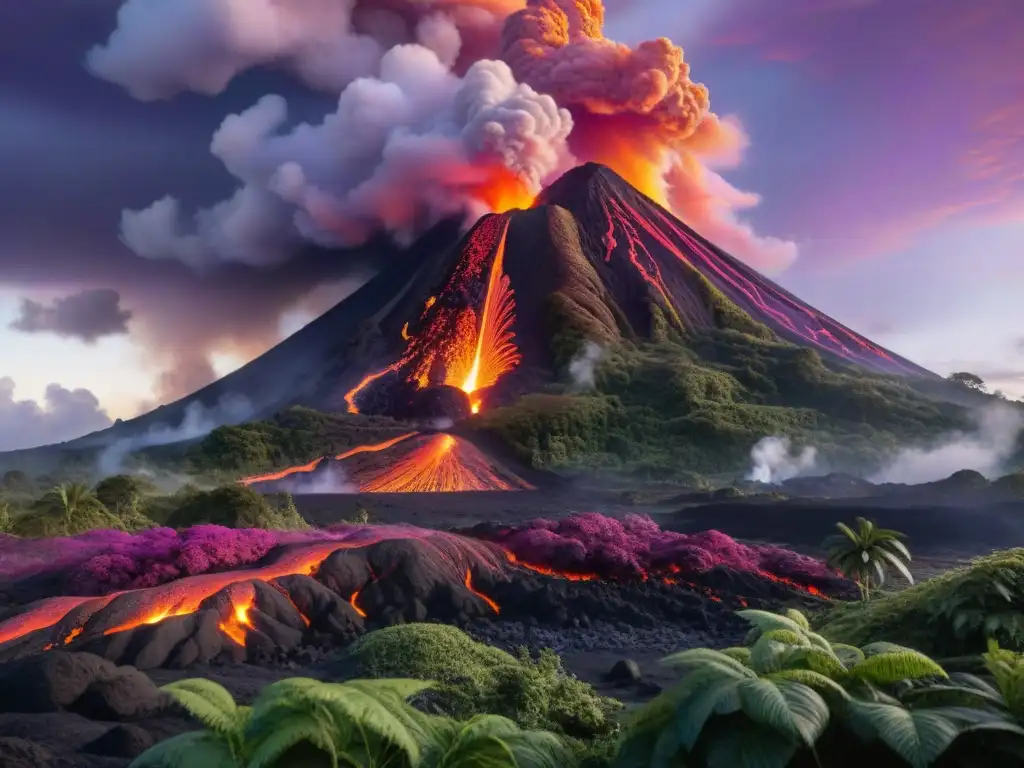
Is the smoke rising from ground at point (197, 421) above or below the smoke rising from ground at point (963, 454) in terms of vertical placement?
above

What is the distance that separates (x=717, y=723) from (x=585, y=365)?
76258mm

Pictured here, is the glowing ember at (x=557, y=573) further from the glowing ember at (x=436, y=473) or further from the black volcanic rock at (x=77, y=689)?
the glowing ember at (x=436, y=473)

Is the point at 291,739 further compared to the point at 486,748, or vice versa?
the point at 486,748

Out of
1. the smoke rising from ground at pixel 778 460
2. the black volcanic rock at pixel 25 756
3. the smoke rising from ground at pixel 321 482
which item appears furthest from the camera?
the smoke rising from ground at pixel 778 460

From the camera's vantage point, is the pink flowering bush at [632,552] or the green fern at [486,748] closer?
the green fern at [486,748]

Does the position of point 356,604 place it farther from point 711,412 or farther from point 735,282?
point 735,282

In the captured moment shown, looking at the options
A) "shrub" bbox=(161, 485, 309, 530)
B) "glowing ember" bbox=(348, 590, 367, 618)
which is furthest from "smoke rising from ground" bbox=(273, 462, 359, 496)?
"glowing ember" bbox=(348, 590, 367, 618)

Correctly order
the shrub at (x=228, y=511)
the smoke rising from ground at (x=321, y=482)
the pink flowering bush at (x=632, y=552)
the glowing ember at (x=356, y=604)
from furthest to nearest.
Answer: the smoke rising from ground at (x=321, y=482), the shrub at (x=228, y=511), the pink flowering bush at (x=632, y=552), the glowing ember at (x=356, y=604)

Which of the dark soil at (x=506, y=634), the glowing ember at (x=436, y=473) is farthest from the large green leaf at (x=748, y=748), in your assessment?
the glowing ember at (x=436, y=473)

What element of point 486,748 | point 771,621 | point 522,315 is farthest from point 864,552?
point 522,315

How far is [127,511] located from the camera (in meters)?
26.6

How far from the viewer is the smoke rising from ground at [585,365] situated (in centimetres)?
7775

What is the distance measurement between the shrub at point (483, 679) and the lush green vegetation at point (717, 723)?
2.76 metres

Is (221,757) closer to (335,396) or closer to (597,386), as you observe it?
(597,386)
